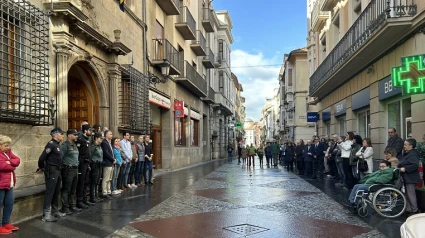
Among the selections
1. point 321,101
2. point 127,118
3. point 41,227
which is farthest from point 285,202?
point 321,101

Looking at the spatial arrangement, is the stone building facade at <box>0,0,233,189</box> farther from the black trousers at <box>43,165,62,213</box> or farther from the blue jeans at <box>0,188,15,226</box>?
the blue jeans at <box>0,188,15,226</box>

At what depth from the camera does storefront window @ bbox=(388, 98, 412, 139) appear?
12141mm

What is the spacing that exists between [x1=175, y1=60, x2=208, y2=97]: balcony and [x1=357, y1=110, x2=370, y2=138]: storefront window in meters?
9.70

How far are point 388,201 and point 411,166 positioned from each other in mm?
873

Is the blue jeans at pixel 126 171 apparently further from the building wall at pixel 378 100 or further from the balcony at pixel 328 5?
the balcony at pixel 328 5

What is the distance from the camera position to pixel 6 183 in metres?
6.40

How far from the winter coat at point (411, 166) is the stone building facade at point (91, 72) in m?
7.57

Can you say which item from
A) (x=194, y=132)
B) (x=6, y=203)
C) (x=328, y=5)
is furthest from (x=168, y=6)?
(x=6, y=203)

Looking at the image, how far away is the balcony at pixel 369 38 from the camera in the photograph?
35.5 feet

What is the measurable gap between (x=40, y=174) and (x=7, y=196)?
2201 mm

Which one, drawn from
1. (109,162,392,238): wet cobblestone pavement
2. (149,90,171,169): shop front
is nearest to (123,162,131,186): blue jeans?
(109,162,392,238): wet cobblestone pavement

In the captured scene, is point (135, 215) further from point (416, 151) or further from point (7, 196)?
point (416, 151)

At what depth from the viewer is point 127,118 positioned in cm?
1402

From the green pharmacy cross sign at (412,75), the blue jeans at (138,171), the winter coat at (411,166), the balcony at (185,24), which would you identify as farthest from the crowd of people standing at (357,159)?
the balcony at (185,24)
